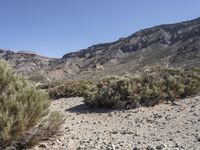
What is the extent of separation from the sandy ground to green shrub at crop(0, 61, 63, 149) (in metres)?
Result: 0.56

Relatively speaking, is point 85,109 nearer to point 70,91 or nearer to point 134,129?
point 134,129

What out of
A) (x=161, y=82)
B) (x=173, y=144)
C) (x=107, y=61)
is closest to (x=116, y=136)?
(x=173, y=144)

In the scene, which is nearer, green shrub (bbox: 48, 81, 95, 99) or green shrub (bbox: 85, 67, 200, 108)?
green shrub (bbox: 85, 67, 200, 108)

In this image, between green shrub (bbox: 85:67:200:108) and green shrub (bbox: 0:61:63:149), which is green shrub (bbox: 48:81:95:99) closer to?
green shrub (bbox: 85:67:200:108)

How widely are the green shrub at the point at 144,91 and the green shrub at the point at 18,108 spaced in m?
4.17

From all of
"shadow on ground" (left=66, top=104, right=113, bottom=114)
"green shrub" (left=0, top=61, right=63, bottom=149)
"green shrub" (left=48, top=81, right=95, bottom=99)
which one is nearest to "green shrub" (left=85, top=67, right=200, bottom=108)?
"shadow on ground" (left=66, top=104, right=113, bottom=114)

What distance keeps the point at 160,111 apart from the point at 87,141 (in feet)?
11.5

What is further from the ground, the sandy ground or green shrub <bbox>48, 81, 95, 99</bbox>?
green shrub <bbox>48, 81, 95, 99</bbox>

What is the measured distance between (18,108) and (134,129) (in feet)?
10.1

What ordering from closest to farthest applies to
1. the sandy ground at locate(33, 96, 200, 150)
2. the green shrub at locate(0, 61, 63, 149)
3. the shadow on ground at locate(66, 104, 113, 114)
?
the green shrub at locate(0, 61, 63, 149) → the sandy ground at locate(33, 96, 200, 150) → the shadow on ground at locate(66, 104, 113, 114)

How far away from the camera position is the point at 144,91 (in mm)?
12031

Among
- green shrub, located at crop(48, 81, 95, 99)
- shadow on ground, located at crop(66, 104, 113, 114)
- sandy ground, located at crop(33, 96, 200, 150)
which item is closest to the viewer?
sandy ground, located at crop(33, 96, 200, 150)

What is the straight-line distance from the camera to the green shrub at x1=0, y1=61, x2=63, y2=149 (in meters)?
6.57

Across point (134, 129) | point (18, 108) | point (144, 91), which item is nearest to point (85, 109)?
point (144, 91)
